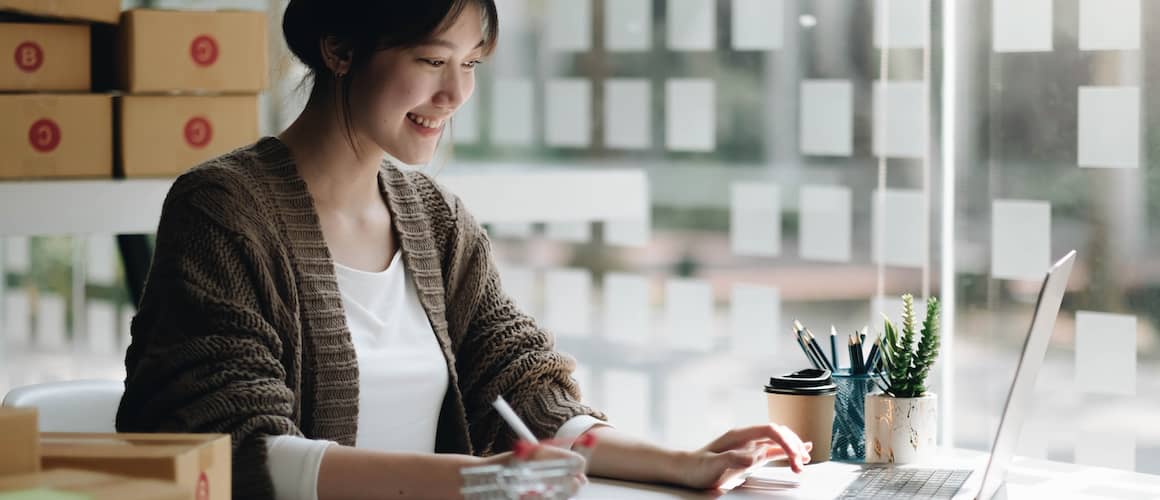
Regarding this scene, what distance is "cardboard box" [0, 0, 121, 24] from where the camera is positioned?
228cm

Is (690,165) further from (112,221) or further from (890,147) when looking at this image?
(112,221)

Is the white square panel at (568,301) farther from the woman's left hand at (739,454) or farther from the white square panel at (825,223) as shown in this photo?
the woman's left hand at (739,454)

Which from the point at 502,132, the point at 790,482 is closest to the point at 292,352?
the point at 790,482

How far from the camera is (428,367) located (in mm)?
1665

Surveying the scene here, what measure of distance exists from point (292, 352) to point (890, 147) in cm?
157

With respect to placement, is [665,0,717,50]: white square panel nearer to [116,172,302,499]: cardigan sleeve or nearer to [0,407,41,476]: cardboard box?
[116,172,302,499]: cardigan sleeve

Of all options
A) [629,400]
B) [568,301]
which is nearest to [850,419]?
[629,400]

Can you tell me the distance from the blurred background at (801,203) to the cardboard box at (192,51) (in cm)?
7

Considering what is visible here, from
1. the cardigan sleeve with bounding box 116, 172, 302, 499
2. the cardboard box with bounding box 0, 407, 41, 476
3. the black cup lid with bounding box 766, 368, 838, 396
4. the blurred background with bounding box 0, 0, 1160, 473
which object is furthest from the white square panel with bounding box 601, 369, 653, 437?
the cardboard box with bounding box 0, 407, 41, 476

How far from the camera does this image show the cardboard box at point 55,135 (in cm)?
230

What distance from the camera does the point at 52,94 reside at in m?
2.36

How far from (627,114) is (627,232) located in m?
0.31

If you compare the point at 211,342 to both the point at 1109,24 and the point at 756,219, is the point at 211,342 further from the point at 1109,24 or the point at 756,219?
the point at 756,219

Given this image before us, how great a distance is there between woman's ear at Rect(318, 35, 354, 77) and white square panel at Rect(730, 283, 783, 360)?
1591 millimetres
